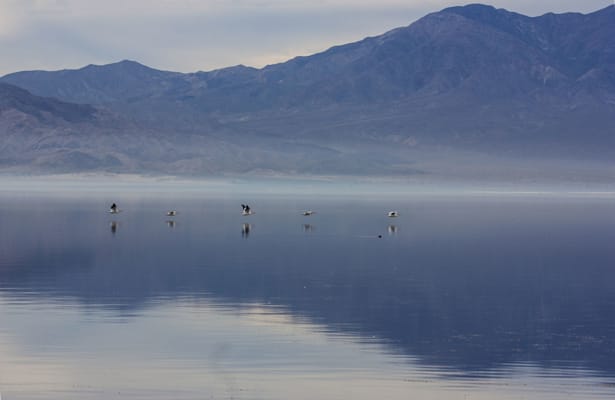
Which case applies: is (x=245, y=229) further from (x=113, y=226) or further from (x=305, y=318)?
(x=305, y=318)

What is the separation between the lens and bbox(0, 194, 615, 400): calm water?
79.7ft

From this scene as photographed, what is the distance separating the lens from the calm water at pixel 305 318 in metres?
24.3

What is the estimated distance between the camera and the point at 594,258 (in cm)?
5175

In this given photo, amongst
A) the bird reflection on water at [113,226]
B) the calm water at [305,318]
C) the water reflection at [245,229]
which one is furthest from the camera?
the bird reflection on water at [113,226]

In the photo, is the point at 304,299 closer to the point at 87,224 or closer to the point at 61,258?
the point at 61,258

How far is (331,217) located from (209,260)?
38544mm

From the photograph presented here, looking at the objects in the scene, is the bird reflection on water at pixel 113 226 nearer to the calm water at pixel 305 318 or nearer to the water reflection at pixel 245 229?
the calm water at pixel 305 318

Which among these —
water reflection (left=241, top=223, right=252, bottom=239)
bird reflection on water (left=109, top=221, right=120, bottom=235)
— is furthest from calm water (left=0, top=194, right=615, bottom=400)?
bird reflection on water (left=109, top=221, right=120, bottom=235)

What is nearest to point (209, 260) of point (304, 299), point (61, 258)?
point (61, 258)

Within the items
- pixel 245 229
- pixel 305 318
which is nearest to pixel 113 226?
pixel 245 229

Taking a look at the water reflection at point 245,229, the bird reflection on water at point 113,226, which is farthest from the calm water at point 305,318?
the bird reflection on water at point 113,226

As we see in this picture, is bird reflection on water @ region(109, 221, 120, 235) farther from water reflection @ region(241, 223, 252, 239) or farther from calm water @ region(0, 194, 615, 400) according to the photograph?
water reflection @ region(241, 223, 252, 239)

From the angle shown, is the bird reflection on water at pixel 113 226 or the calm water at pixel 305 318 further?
the bird reflection on water at pixel 113 226

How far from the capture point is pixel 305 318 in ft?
106
